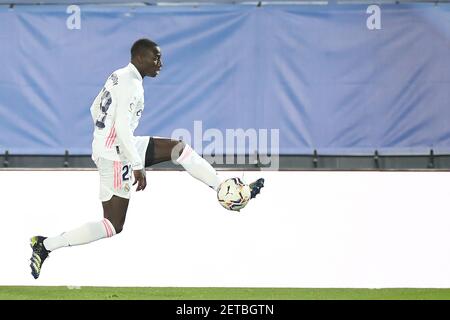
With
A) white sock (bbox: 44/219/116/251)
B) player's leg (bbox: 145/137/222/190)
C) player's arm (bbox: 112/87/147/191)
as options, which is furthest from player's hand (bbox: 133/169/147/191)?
player's leg (bbox: 145/137/222/190)

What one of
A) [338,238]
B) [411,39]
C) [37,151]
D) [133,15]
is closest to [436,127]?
[411,39]

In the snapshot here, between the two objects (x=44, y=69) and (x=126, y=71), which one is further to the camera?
(x=44, y=69)

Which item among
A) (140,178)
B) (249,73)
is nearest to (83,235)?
(140,178)

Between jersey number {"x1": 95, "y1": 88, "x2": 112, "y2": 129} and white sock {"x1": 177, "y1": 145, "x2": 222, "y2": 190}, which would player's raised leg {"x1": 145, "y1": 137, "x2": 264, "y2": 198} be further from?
jersey number {"x1": 95, "y1": 88, "x2": 112, "y2": 129}

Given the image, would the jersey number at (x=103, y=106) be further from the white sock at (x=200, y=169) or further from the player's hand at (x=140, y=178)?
the player's hand at (x=140, y=178)

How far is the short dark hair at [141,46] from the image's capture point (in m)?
9.41

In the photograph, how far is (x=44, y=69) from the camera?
10.7m

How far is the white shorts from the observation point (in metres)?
8.93

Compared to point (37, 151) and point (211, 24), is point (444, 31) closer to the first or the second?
point (211, 24)

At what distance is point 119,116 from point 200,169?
0.85 metres

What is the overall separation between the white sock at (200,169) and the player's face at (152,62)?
0.67m

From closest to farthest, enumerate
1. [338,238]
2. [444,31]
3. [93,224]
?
[93,224] → [338,238] → [444,31]

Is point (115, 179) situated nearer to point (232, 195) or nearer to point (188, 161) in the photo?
point (188, 161)

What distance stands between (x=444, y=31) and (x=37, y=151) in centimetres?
367
